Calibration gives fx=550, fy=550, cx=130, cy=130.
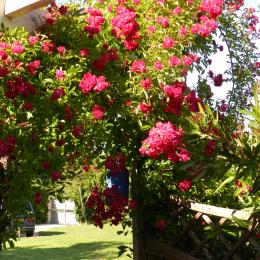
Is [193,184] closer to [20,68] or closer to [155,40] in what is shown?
[155,40]

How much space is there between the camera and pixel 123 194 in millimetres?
7051

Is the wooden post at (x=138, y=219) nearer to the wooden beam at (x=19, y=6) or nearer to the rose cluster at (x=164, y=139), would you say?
the rose cluster at (x=164, y=139)

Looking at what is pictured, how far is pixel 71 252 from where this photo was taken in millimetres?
12852

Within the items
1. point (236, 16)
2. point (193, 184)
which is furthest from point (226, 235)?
point (236, 16)

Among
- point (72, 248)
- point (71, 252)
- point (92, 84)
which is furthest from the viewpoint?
point (72, 248)

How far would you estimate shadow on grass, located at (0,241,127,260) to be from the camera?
11.9m

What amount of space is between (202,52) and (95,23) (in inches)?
90.5

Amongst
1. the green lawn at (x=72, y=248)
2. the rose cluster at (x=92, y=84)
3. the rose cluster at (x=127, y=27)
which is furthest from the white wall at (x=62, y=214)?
the rose cluster at (x=92, y=84)

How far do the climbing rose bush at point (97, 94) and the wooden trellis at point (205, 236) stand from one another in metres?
0.40

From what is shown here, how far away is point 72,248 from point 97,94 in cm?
798

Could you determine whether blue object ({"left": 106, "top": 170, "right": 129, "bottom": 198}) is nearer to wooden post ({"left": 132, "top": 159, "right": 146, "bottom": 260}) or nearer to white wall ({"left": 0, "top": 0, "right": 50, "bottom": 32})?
wooden post ({"left": 132, "top": 159, "right": 146, "bottom": 260})

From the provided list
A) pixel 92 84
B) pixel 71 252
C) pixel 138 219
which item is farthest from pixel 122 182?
pixel 71 252

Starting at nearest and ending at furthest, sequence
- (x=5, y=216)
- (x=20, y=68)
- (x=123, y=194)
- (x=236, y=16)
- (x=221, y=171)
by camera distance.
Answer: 1. (x=221, y=171)
2. (x=20, y=68)
3. (x=5, y=216)
4. (x=123, y=194)
5. (x=236, y=16)

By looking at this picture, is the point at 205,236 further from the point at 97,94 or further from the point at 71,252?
the point at 71,252
